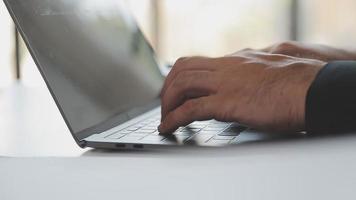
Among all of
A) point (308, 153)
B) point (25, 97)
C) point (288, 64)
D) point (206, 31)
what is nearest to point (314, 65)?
point (288, 64)

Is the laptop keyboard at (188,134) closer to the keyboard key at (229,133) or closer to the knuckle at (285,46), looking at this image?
the keyboard key at (229,133)

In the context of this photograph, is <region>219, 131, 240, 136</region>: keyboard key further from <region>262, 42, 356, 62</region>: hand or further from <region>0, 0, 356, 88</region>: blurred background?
<region>0, 0, 356, 88</region>: blurred background

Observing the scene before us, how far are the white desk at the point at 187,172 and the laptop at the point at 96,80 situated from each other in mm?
35

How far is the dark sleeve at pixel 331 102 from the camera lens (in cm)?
53

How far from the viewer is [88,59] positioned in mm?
693

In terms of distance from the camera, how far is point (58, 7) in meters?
0.68

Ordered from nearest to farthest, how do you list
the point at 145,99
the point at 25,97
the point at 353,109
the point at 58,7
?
the point at 353,109
the point at 58,7
the point at 145,99
the point at 25,97

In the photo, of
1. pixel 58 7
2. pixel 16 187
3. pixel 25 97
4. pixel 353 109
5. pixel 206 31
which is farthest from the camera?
pixel 206 31

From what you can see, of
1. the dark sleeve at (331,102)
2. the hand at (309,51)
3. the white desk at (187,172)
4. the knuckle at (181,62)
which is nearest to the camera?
the white desk at (187,172)

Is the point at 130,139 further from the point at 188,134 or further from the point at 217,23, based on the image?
the point at 217,23

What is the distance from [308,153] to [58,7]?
1.22 feet

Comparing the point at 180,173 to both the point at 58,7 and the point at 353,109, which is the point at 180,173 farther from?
the point at 58,7

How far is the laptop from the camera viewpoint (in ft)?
1.86

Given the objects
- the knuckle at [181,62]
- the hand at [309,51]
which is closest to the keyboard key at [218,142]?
the knuckle at [181,62]
